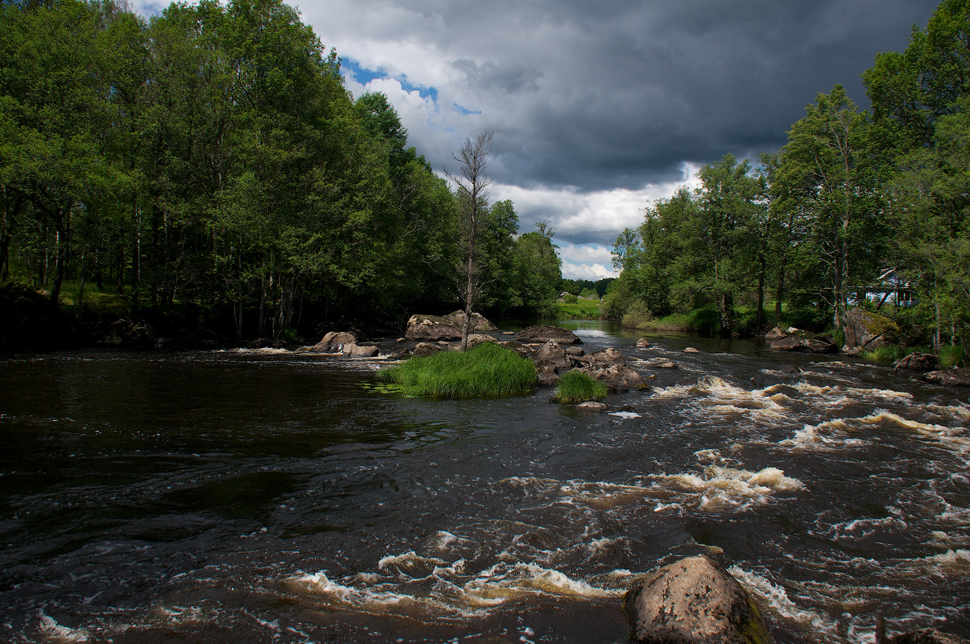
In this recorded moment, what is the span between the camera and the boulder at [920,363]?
71.2ft

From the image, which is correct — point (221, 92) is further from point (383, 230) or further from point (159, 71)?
point (383, 230)

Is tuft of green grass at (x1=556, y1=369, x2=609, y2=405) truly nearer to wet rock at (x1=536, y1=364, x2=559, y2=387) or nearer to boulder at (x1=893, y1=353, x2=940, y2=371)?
wet rock at (x1=536, y1=364, x2=559, y2=387)

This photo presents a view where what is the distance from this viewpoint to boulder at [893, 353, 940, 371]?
21703 millimetres

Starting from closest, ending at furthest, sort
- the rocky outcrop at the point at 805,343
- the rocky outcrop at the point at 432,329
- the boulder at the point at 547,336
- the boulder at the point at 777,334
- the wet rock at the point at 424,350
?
the wet rock at the point at 424,350, the rocky outcrop at the point at 805,343, the boulder at the point at 547,336, the boulder at the point at 777,334, the rocky outcrop at the point at 432,329

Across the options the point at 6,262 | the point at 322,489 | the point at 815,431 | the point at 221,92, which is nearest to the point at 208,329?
the point at 6,262

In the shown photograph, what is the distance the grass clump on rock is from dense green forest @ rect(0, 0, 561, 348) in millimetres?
14606

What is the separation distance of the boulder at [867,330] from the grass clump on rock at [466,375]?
76.4 ft

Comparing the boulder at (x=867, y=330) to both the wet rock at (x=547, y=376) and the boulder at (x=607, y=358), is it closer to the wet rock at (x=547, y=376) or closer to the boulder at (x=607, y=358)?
the boulder at (x=607, y=358)

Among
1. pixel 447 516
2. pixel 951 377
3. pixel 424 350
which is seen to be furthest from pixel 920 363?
pixel 447 516

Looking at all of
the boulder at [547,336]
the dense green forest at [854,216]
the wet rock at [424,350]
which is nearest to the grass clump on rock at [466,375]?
the wet rock at [424,350]

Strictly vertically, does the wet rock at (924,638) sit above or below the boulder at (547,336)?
below

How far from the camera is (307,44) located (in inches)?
1167

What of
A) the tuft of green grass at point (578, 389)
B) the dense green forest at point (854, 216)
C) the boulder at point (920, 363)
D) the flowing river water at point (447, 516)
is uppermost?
the dense green forest at point (854, 216)

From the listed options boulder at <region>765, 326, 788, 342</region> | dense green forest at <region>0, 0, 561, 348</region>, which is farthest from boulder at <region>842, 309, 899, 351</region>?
dense green forest at <region>0, 0, 561, 348</region>
